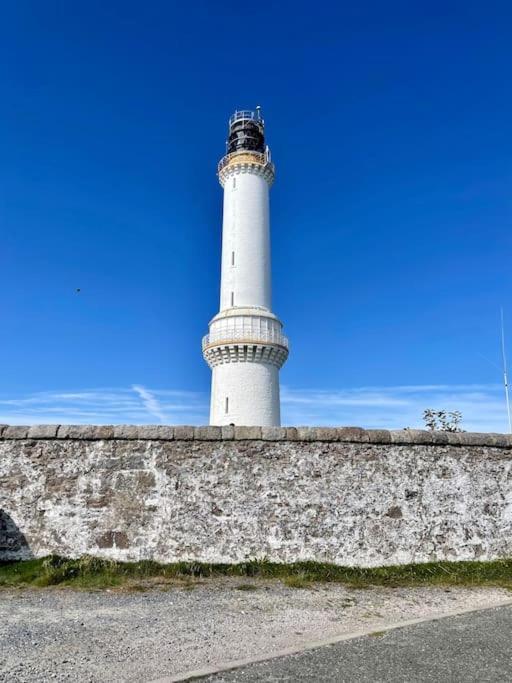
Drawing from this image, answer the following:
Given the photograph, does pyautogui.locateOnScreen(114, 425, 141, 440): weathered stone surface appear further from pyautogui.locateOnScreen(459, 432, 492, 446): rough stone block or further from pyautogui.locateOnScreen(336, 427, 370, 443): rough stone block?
pyautogui.locateOnScreen(459, 432, 492, 446): rough stone block

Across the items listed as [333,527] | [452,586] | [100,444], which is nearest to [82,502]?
[100,444]

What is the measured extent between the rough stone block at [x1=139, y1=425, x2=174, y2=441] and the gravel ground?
2.54 meters

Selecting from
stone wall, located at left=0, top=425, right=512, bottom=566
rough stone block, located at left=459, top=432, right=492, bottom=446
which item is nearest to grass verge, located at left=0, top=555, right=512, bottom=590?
stone wall, located at left=0, top=425, right=512, bottom=566

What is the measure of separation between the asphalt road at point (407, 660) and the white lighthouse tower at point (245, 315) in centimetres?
1580

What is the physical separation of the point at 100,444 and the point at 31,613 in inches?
132

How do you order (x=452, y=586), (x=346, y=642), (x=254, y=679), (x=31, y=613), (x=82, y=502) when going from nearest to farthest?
(x=254, y=679) < (x=346, y=642) < (x=31, y=613) < (x=452, y=586) < (x=82, y=502)

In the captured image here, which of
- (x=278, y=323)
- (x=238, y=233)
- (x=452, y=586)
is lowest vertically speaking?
(x=452, y=586)

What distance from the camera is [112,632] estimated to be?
552 centimetres

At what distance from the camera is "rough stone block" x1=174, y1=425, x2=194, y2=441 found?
365 inches

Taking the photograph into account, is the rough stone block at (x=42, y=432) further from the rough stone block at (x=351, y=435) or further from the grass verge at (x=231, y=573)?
the rough stone block at (x=351, y=435)

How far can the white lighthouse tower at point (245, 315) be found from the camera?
71.7 feet

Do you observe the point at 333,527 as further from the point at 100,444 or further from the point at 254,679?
the point at 254,679

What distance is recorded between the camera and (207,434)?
30.4 feet

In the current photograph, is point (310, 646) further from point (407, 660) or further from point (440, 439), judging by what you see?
point (440, 439)
